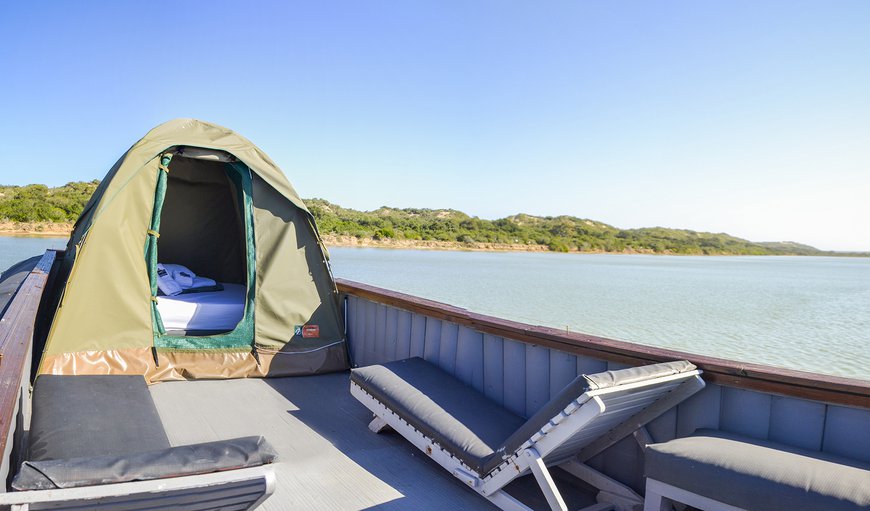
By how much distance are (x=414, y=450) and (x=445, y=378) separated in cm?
46

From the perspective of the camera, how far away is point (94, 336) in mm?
3734

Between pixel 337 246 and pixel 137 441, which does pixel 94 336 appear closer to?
pixel 137 441

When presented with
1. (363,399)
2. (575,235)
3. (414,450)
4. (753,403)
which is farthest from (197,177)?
(575,235)

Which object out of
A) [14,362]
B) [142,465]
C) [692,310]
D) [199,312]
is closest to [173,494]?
[142,465]

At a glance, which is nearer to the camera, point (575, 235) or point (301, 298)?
point (301, 298)

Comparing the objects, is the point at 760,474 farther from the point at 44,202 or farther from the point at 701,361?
the point at 44,202

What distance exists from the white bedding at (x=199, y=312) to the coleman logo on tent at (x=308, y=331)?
1.81ft

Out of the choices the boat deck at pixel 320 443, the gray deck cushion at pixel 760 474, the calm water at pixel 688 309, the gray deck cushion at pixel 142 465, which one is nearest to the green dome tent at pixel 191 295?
the boat deck at pixel 320 443

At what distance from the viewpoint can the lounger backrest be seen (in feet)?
6.18

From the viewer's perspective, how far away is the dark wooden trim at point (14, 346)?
1.33 m

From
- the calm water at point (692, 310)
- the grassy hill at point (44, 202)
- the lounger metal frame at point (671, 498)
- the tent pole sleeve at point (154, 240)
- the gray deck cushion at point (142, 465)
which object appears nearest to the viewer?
the gray deck cushion at point (142, 465)

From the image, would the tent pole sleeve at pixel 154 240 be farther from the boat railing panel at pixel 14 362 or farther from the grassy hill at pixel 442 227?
the grassy hill at pixel 442 227

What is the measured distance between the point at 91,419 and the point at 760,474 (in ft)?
8.94

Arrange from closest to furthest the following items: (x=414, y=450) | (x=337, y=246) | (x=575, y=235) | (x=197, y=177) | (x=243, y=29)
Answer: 1. (x=414, y=450)
2. (x=197, y=177)
3. (x=243, y=29)
4. (x=337, y=246)
5. (x=575, y=235)
